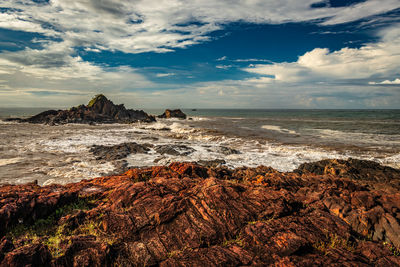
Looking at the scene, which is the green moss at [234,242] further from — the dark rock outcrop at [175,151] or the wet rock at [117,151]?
the wet rock at [117,151]

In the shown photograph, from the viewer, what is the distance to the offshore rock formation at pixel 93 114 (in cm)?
6346

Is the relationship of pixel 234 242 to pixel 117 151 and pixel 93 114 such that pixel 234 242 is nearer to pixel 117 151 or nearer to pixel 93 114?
pixel 117 151

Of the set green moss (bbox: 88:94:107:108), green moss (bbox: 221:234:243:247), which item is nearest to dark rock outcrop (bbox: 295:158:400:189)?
green moss (bbox: 221:234:243:247)

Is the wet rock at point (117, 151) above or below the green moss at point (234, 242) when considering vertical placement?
below

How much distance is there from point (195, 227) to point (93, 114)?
74797 millimetres

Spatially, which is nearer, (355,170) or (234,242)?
(234,242)

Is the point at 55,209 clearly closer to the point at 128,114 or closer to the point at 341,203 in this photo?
the point at 341,203

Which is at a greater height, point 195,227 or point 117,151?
point 195,227

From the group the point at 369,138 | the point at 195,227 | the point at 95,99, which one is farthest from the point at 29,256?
the point at 95,99

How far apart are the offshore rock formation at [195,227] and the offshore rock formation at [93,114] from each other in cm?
6205

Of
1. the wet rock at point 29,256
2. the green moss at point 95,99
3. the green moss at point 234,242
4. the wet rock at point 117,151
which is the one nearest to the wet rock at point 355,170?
the green moss at point 234,242

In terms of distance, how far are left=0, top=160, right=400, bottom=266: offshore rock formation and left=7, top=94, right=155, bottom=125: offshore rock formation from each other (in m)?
Result: 62.0

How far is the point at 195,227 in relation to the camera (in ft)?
18.5

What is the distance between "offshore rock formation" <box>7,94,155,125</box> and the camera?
208 ft
